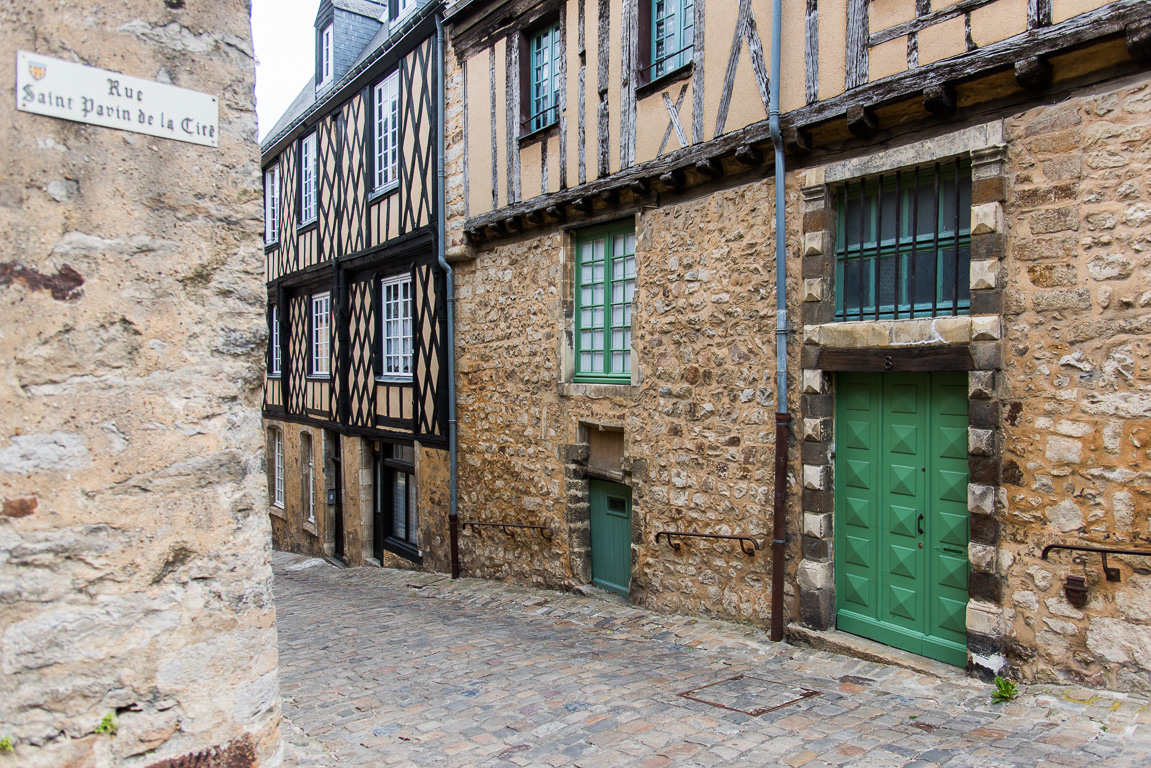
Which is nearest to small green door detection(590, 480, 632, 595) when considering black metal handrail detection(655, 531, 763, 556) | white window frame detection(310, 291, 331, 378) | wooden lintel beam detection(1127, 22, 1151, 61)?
black metal handrail detection(655, 531, 763, 556)

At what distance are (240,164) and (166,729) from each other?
4.55 feet

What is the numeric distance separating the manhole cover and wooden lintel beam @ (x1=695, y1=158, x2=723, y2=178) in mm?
3363

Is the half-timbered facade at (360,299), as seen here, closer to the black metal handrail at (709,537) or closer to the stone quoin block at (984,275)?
the black metal handrail at (709,537)

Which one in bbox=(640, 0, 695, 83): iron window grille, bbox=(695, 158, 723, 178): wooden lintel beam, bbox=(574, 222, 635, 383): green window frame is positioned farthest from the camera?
bbox=(574, 222, 635, 383): green window frame

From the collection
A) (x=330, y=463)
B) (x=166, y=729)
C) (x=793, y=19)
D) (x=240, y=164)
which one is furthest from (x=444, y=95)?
(x=166, y=729)

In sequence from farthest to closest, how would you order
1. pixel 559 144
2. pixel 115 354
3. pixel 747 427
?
pixel 559 144, pixel 747 427, pixel 115 354

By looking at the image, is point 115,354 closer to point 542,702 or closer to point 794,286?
point 542,702

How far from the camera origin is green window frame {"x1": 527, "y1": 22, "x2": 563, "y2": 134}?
7336 millimetres

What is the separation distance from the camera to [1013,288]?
4098 mm

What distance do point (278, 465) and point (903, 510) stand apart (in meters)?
12.9

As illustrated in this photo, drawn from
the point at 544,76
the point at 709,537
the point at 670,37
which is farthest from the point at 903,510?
the point at 544,76

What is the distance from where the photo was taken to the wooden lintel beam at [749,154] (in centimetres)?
528

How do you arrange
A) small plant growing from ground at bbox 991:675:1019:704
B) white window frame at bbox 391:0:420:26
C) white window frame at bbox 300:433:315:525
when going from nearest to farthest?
small plant growing from ground at bbox 991:675:1019:704
white window frame at bbox 391:0:420:26
white window frame at bbox 300:433:315:525

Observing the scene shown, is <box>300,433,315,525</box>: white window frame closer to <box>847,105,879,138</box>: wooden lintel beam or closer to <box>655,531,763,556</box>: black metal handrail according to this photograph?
<box>655,531,763,556</box>: black metal handrail
